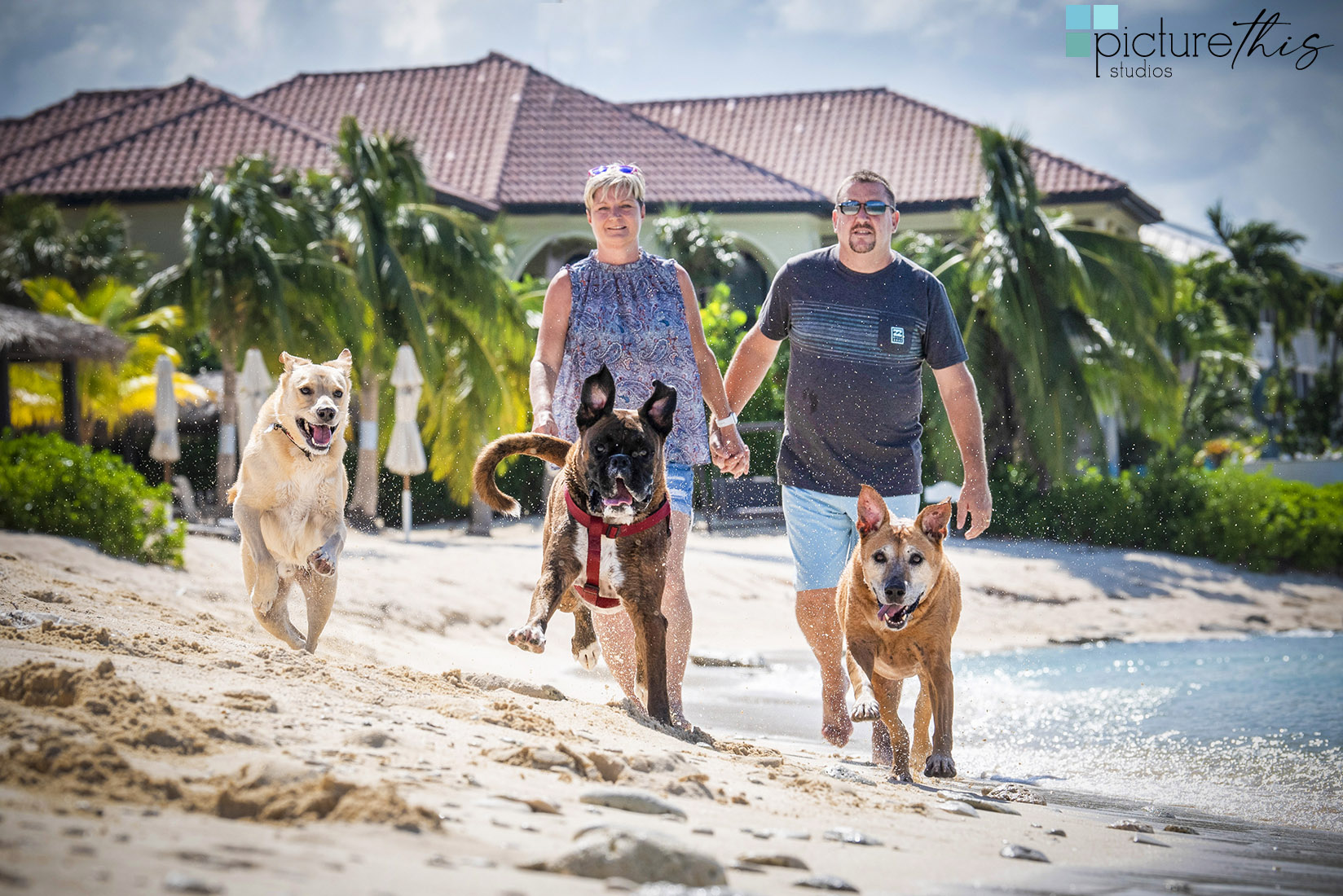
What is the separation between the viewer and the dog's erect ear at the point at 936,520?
5.35 metres

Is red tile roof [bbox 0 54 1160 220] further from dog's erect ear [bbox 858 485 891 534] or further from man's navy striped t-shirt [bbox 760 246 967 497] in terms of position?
dog's erect ear [bbox 858 485 891 534]

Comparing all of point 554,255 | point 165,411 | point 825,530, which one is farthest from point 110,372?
point 825,530

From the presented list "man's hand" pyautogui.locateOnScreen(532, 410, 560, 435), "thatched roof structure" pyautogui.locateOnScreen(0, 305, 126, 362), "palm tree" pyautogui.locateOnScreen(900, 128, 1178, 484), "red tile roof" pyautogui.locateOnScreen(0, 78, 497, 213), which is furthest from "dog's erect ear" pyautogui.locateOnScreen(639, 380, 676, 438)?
"red tile roof" pyautogui.locateOnScreen(0, 78, 497, 213)

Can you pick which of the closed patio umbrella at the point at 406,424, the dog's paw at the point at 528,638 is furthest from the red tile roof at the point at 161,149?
the dog's paw at the point at 528,638

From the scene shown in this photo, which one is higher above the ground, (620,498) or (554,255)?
(554,255)

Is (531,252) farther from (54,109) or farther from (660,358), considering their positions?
(660,358)

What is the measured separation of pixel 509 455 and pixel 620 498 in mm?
785

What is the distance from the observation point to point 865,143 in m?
32.7

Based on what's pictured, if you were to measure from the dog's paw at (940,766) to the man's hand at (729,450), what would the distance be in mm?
1511

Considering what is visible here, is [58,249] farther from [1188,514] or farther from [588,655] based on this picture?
[588,655]

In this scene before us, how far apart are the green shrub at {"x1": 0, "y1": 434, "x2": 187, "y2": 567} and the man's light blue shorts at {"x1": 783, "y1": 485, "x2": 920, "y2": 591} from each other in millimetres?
7074

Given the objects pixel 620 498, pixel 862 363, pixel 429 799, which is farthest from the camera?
pixel 862 363

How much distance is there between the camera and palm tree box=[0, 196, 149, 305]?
27.0m

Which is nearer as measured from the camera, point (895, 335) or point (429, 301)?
point (895, 335)
